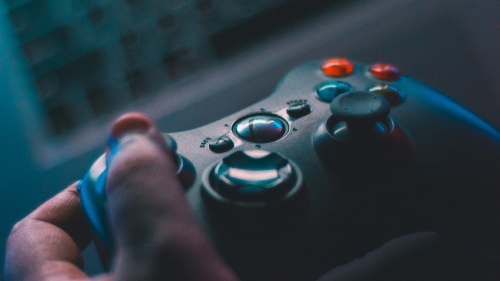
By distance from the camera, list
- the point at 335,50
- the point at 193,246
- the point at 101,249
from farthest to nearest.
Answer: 1. the point at 335,50
2. the point at 101,249
3. the point at 193,246

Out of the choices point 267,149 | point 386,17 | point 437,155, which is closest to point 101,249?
point 267,149

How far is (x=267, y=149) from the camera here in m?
0.40

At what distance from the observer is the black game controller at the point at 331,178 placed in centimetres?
34

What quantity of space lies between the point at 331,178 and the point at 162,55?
0.30 meters

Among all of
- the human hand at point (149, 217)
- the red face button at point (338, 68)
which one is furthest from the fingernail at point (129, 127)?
the red face button at point (338, 68)

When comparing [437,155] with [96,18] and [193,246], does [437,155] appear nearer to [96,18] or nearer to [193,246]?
[193,246]

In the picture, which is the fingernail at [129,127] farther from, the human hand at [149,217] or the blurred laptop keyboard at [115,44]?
the blurred laptop keyboard at [115,44]

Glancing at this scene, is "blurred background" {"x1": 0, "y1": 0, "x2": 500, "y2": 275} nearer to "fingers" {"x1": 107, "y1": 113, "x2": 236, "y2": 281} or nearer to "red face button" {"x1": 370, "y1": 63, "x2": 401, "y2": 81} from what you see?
"red face button" {"x1": 370, "y1": 63, "x2": 401, "y2": 81}

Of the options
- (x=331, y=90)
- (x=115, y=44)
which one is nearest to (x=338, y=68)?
(x=331, y=90)

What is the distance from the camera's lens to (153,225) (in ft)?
0.84

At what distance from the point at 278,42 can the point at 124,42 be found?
7.3 inches


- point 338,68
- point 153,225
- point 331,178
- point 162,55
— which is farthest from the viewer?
point 162,55

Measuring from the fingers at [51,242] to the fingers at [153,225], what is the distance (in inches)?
3.5

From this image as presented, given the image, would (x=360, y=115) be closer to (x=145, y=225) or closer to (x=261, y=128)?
(x=261, y=128)
